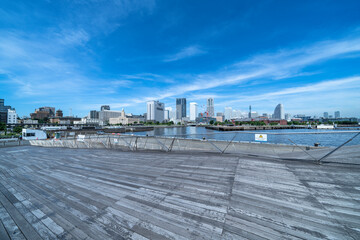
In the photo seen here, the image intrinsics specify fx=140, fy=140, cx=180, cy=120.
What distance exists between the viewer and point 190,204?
10.6 ft

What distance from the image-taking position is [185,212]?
2.95 meters

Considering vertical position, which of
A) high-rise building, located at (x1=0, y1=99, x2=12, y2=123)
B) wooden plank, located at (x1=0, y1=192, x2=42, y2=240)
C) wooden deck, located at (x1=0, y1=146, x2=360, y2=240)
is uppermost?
high-rise building, located at (x1=0, y1=99, x2=12, y2=123)

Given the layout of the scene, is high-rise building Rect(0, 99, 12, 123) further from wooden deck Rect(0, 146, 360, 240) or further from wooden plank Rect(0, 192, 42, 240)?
wooden deck Rect(0, 146, 360, 240)

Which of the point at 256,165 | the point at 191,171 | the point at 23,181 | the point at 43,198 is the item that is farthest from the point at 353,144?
the point at 23,181

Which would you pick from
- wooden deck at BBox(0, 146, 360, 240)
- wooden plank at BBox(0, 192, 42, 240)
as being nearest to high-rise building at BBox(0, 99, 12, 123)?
wooden plank at BBox(0, 192, 42, 240)

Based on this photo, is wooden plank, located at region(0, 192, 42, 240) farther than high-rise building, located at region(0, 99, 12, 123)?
No

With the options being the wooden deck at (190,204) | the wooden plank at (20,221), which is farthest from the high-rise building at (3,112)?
the wooden deck at (190,204)

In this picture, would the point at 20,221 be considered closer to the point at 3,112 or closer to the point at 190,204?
the point at 190,204

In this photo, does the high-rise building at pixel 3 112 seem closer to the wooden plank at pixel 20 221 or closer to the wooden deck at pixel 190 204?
the wooden plank at pixel 20 221

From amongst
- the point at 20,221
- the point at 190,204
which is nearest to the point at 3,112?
the point at 20,221

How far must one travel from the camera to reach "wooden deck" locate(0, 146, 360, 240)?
8.05ft

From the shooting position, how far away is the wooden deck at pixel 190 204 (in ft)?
8.05

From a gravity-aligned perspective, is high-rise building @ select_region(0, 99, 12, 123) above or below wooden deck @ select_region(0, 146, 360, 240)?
above

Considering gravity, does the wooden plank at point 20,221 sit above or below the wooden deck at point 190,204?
below
